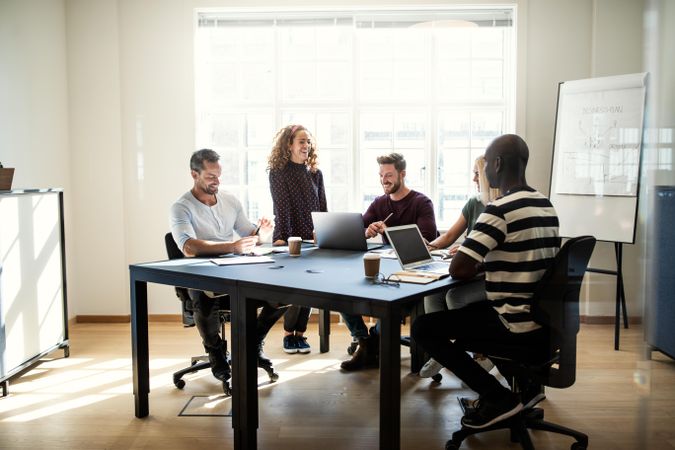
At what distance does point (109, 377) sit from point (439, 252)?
2076 mm

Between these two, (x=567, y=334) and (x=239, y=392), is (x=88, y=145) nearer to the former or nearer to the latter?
(x=239, y=392)

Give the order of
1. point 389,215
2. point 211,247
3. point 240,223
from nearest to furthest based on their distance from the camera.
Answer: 1. point 211,247
2. point 240,223
3. point 389,215

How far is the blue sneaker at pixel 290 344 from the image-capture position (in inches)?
162

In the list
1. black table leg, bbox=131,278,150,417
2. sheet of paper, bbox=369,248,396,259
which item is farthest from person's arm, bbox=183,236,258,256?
sheet of paper, bbox=369,248,396,259

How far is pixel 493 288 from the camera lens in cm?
236

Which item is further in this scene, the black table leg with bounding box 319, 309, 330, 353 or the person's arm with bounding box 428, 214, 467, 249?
the black table leg with bounding box 319, 309, 330, 353

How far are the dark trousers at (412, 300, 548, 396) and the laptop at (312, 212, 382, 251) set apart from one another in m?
0.94

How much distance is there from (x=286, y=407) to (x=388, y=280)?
108 centimetres

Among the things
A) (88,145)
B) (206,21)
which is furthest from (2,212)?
(206,21)

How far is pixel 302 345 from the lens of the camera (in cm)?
413

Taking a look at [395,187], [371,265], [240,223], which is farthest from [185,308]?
[395,187]

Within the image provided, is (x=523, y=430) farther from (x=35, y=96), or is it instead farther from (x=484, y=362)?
(x=35, y=96)

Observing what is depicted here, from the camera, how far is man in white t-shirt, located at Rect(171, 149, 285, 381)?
10.5 feet

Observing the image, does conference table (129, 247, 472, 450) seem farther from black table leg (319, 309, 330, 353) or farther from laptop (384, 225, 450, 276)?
black table leg (319, 309, 330, 353)
